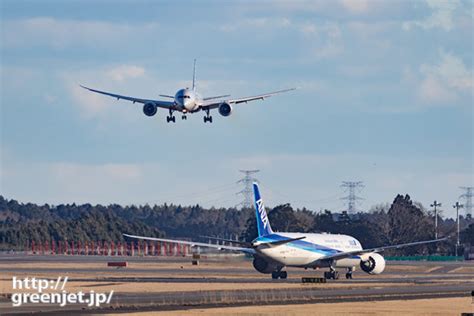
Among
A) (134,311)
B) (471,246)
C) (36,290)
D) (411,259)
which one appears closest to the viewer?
(134,311)

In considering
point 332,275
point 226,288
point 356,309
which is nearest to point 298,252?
point 332,275

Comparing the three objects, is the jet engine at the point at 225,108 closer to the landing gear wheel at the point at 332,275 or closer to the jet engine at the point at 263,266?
the jet engine at the point at 263,266

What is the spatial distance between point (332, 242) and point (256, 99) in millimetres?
14020

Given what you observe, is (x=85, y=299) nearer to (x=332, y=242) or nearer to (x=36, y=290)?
(x=36, y=290)

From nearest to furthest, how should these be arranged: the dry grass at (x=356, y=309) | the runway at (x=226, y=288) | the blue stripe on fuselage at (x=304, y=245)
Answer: the dry grass at (x=356, y=309)
the runway at (x=226, y=288)
the blue stripe on fuselage at (x=304, y=245)

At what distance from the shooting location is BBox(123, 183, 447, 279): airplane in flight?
9488 cm

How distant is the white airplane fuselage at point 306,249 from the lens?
9481 cm

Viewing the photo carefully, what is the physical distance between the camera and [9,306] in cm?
6116

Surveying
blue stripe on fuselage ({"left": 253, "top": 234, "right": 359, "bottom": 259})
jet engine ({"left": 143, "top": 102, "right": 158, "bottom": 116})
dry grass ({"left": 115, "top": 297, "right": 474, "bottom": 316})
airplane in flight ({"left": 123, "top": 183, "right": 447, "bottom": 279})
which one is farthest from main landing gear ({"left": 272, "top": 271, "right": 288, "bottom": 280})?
dry grass ({"left": 115, "top": 297, "right": 474, "bottom": 316})

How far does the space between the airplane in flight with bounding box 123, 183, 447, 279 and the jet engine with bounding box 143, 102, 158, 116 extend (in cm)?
1004

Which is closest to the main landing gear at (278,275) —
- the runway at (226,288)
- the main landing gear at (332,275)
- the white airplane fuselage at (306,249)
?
the runway at (226,288)

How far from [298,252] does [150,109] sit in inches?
657

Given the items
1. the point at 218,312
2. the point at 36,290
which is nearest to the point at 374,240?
the point at 36,290

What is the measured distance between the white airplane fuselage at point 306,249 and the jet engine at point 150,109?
541 inches
